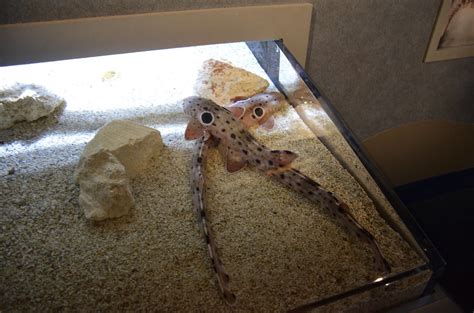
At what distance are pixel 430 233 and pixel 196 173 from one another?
1050 millimetres

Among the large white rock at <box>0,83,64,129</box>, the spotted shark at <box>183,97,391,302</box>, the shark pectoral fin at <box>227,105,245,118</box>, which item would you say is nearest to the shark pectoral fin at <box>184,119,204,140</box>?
the spotted shark at <box>183,97,391,302</box>

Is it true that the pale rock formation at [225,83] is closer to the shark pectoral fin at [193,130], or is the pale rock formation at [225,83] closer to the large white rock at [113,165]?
the shark pectoral fin at [193,130]

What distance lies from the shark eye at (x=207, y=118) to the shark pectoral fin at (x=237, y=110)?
7cm

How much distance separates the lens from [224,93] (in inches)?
44.1

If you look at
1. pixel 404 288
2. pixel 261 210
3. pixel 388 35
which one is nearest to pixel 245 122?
pixel 261 210

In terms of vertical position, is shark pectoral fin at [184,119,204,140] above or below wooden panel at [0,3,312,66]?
below

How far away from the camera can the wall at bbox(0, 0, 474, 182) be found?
953 millimetres

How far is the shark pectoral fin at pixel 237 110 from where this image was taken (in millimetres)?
1029

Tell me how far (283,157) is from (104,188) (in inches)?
16.5

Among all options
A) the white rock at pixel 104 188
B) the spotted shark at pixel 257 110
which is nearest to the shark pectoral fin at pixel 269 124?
the spotted shark at pixel 257 110

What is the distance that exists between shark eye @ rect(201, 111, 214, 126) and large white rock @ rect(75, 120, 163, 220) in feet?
0.41

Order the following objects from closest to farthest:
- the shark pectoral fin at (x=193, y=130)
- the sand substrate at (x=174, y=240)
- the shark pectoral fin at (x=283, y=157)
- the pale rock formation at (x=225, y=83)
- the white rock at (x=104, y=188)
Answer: the sand substrate at (x=174, y=240) → the white rock at (x=104, y=188) → the shark pectoral fin at (x=283, y=157) → the shark pectoral fin at (x=193, y=130) → the pale rock formation at (x=225, y=83)

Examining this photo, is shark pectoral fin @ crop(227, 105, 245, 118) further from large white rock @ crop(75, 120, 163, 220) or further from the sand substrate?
large white rock @ crop(75, 120, 163, 220)

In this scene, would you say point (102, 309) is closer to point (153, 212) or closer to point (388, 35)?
point (153, 212)
